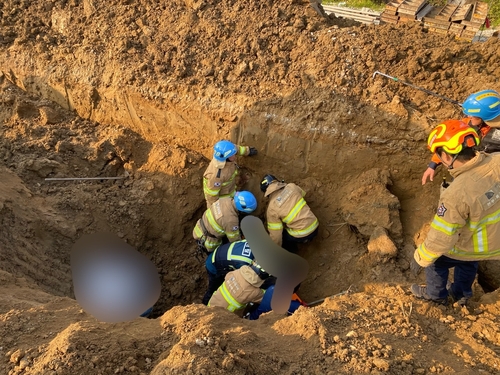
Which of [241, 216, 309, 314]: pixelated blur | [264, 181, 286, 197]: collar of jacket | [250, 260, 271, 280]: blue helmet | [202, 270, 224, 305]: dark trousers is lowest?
[202, 270, 224, 305]: dark trousers

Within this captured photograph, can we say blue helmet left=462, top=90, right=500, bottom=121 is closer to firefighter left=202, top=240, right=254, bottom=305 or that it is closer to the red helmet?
the red helmet

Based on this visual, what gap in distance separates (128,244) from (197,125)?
2.00 m

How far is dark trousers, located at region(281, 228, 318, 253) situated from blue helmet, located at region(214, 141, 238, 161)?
50.2 inches

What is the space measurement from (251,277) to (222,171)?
5.21 feet

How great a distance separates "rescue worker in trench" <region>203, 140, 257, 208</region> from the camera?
16.9ft

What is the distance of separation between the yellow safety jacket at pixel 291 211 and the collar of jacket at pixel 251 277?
3.08 feet

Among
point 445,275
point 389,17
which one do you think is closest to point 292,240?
point 445,275

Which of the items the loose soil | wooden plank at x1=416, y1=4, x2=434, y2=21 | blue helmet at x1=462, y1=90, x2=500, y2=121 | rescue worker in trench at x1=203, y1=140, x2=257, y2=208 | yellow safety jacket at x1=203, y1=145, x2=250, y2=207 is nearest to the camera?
blue helmet at x1=462, y1=90, x2=500, y2=121

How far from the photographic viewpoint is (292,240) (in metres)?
5.20

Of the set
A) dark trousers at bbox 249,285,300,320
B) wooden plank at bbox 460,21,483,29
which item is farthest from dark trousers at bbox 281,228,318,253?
wooden plank at bbox 460,21,483,29

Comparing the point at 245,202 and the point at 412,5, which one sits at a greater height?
the point at 412,5

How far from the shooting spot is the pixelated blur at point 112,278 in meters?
3.62

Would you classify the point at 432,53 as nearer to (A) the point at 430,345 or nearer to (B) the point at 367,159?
(B) the point at 367,159

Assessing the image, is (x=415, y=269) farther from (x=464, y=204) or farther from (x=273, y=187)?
(x=273, y=187)
